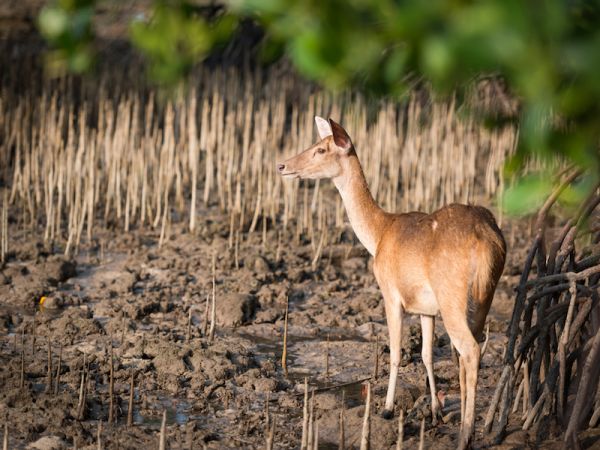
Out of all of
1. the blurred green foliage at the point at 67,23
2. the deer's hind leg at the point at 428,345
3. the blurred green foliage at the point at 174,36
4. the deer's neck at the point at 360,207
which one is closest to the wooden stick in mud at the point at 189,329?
the deer's neck at the point at 360,207

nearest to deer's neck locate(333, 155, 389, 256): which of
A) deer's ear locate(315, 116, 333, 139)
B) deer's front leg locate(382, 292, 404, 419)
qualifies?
deer's ear locate(315, 116, 333, 139)

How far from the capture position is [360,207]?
23.7 ft

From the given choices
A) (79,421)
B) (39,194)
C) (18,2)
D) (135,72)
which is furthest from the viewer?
(18,2)

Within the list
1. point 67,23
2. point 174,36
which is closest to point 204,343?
point 174,36

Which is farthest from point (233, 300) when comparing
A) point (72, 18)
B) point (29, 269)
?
point (72, 18)

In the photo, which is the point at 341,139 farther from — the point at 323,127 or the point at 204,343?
the point at 204,343

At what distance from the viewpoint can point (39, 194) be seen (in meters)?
11.5

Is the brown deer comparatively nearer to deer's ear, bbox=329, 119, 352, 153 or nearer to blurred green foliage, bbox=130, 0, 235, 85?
deer's ear, bbox=329, 119, 352, 153

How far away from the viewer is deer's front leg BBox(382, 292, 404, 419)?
6.61 m

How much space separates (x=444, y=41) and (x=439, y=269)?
13.3 ft

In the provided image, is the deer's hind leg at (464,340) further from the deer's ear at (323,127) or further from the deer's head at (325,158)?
the deer's ear at (323,127)

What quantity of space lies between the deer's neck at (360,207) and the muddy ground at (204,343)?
3.85 ft

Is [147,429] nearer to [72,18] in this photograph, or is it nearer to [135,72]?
[72,18]

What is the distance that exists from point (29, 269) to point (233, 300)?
7.58ft
